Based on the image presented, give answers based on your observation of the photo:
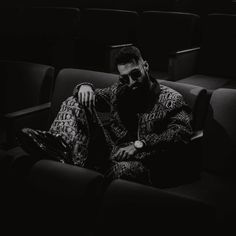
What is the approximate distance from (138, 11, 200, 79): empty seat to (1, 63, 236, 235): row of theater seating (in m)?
1.19

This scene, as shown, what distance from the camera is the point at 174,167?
79.7 inches

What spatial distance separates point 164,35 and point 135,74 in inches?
61.7

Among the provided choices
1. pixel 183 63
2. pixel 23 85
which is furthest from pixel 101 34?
pixel 23 85

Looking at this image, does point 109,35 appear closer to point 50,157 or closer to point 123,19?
point 123,19

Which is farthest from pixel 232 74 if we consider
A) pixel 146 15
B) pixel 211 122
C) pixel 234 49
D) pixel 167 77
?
pixel 211 122

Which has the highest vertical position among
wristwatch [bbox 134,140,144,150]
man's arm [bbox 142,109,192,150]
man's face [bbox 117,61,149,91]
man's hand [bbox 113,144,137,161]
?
man's face [bbox 117,61,149,91]

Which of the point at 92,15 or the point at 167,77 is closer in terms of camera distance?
the point at 167,77

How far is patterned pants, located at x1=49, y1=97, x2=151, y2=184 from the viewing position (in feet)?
6.73

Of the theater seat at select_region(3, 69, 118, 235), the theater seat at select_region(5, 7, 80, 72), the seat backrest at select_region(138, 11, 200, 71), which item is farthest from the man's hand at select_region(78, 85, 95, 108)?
the theater seat at select_region(5, 7, 80, 72)

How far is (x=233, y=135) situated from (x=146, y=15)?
180cm

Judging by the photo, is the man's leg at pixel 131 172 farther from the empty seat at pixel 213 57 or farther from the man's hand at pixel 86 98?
the empty seat at pixel 213 57

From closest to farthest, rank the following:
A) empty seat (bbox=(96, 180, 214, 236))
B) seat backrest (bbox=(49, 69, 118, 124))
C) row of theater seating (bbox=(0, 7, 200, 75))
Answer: empty seat (bbox=(96, 180, 214, 236)), seat backrest (bbox=(49, 69, 118, 124)), row of theater seating (bbox=(0, 7, 200, 75))

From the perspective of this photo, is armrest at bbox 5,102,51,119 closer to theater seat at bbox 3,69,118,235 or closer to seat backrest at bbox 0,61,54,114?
seat backrest at bbox 0,61,54,114

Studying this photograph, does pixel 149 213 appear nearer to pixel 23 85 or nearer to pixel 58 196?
pixel 58 196
